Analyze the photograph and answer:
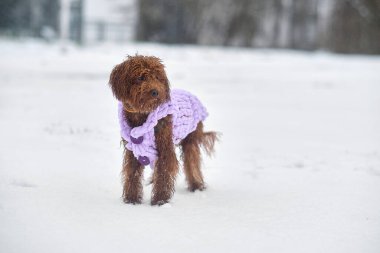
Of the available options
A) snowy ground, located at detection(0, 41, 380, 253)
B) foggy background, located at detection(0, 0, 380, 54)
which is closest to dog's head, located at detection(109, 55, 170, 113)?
snowy ground, located at detection(0, 41, 380, 253)

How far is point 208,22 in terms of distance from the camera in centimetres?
2856

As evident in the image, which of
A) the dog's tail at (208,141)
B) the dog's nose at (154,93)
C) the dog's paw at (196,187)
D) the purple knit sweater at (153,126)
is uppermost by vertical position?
the dog's nose at (154,93)

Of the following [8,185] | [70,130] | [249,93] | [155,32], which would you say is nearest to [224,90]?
[249,93]

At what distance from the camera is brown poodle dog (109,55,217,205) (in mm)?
3795

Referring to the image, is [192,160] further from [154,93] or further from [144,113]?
[154,93]

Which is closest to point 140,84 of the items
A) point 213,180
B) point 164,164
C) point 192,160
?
point 164,164

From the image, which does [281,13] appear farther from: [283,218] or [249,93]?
[283,218]

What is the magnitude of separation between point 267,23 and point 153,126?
93.0ft

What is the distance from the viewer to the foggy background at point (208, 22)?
2255 centimetres

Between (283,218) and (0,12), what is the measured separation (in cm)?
2066

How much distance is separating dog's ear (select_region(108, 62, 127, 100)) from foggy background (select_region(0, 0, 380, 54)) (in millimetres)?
18039

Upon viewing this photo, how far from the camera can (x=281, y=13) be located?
100 ft

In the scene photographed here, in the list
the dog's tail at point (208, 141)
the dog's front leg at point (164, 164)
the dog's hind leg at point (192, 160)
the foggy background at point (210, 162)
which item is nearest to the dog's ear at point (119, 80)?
the dog's front leg at point (164, 164)

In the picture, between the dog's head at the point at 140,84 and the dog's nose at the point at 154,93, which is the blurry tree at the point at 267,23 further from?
the dog's nose at the point at 154,93
